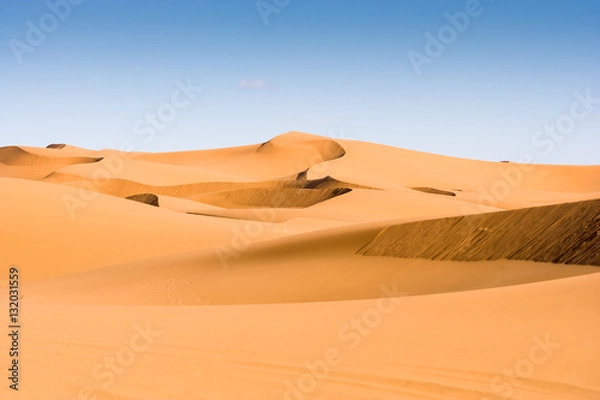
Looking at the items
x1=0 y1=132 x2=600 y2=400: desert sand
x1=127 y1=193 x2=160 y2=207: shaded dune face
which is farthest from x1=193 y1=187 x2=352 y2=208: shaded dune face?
x1=0 y1=132 x2=600 y2=400: desert sand

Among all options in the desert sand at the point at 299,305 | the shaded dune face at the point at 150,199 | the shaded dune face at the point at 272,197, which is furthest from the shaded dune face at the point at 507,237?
the shaded dune face at the point at 272,197

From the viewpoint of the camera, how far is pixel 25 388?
18.6 feet

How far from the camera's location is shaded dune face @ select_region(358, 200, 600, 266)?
11289mm

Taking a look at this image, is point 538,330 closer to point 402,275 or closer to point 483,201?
point 402,275

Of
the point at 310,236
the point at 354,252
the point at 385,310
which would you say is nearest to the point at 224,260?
the point at 310,236

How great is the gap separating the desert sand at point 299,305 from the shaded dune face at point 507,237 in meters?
0.03

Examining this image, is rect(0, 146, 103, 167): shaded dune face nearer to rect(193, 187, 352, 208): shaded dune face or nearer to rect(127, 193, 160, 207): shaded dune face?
rect(193, 187, 352, 208): shaded dune face

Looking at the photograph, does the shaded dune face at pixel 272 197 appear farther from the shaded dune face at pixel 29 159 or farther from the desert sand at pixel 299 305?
the shaded dune face at pixel 29 159

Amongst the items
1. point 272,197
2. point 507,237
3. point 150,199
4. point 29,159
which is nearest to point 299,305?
point 507,237

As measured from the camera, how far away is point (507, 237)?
12.7 meters

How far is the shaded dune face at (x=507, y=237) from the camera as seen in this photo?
444 inches

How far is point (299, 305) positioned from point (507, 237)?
4.96m

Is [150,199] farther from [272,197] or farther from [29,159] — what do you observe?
[29,159]

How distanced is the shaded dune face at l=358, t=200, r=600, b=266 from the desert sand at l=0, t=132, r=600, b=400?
1.3 inches
